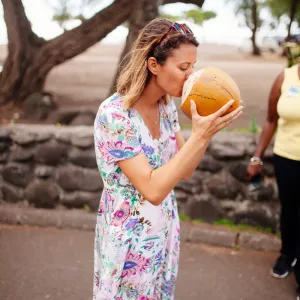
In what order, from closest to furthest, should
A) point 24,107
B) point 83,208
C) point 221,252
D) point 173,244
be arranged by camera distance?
point 173,244 < point 221,252 < point 83,208 < point 24,107

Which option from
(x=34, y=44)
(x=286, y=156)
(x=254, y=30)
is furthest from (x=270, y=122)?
(x=254, y=30)

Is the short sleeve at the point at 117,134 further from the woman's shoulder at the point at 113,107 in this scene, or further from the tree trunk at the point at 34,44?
the tree trunk at the point at 34,44

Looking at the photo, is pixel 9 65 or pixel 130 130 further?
pixel 9 65

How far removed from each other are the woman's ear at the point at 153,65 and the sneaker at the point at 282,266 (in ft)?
7.78

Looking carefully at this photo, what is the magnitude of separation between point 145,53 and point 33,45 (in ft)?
17.2

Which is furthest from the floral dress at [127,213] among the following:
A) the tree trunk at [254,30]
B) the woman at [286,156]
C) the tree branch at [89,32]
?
the tree trunk at [254,30]

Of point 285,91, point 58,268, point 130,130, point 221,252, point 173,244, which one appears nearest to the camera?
point 130,130

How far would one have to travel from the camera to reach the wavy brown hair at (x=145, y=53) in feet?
6.08

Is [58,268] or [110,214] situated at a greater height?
[110,214]

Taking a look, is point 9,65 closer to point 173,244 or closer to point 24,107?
point 24,107

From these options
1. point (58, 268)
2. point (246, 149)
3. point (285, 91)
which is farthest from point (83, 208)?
point (285, 91)

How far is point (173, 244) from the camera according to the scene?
86.6 inches

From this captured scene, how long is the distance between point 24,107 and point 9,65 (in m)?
0.69

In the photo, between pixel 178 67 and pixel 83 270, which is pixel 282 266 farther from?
pixel 178 67
